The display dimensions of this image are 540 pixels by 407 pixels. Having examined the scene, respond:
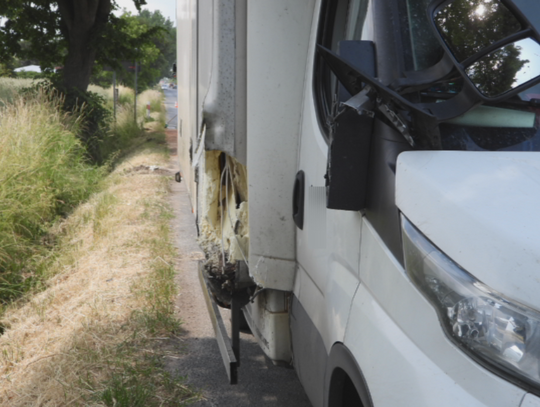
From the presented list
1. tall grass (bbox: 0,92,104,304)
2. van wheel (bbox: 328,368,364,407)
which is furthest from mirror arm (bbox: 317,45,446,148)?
tall grass (bbox: 0,92,104,304)

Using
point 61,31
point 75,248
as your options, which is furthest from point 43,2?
point 75,248

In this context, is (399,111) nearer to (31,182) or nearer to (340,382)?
(340,382)

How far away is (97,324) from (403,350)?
11.3 ft

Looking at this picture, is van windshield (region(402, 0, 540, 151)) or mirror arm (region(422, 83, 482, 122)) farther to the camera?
van windshield (region(402, 0, 540, 151))

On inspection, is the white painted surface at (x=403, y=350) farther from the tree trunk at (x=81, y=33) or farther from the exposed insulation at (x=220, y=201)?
the tree trunk at (x=81, y=33)

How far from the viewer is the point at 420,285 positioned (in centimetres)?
155

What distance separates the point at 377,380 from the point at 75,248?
227 inches

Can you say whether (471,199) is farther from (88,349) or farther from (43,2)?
(43,2)

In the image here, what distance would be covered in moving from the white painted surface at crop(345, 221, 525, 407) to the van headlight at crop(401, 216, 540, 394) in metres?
0.03

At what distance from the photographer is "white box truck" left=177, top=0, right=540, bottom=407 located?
1.36 meters

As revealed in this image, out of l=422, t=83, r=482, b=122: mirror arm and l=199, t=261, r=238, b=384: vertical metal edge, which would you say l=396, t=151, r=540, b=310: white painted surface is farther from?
l=199, t=261, r=238, b=384: vertical metal edge

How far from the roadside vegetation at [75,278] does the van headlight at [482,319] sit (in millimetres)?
2494

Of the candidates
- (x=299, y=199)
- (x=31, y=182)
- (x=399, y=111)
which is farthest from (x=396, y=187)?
(x=31, y=182)

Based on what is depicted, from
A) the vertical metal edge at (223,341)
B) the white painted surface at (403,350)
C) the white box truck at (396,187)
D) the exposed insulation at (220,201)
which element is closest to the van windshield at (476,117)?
the white box truck at (396,187)
